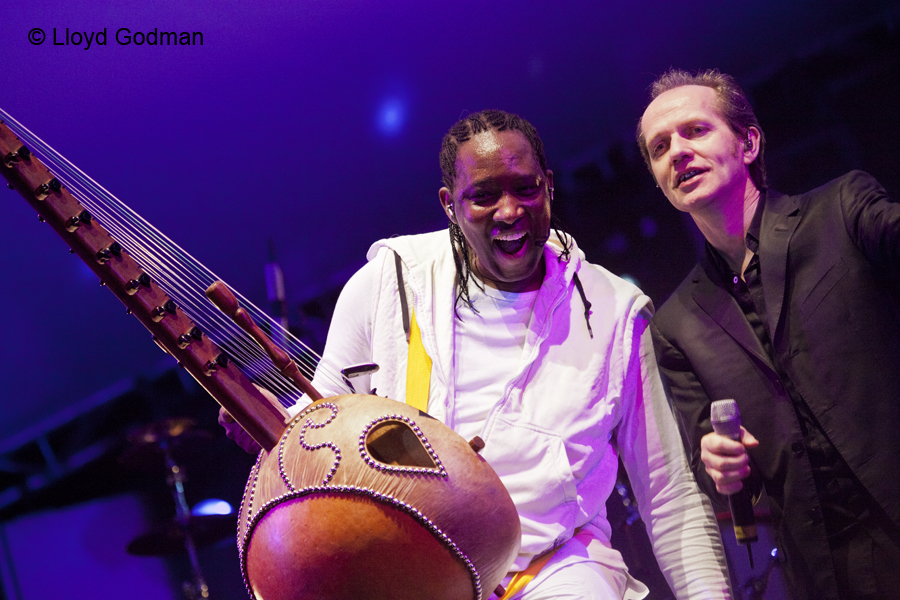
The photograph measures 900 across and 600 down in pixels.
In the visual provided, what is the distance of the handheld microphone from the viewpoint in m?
2.07

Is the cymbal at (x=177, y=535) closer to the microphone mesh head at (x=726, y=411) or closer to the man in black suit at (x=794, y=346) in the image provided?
the man in black suit at (x=794, y=346)

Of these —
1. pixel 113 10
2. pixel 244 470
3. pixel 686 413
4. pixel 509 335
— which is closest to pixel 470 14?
pixel 113 10

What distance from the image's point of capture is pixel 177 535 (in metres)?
4.09

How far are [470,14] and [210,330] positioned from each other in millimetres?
2683

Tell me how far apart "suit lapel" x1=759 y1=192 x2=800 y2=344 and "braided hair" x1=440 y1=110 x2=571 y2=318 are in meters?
0.69

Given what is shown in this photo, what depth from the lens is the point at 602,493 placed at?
2268 mm

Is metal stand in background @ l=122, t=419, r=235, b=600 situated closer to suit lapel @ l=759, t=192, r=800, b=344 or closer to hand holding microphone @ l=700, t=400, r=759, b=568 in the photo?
hand holding microphone @ l=700, t=400, r=759, b=568

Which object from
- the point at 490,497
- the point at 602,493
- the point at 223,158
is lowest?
the point at 602,493

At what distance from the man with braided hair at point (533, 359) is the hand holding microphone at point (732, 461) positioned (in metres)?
0.15

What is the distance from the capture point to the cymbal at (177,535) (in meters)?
4.09

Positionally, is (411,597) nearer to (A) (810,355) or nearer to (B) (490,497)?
(B) (490,497)

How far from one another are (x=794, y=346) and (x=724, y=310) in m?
0.27

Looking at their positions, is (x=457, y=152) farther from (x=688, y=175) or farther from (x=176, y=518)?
(x=176, y=518)

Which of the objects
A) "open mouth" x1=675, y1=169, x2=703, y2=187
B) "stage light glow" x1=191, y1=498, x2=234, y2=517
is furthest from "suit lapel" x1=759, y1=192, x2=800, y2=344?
"stage light glow" x1=191, y1=498, x2=234, y2=517
